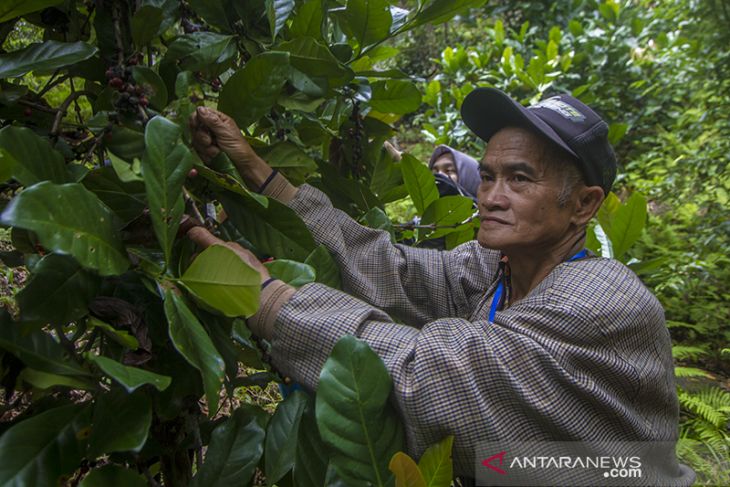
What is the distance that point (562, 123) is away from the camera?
45.9 inches

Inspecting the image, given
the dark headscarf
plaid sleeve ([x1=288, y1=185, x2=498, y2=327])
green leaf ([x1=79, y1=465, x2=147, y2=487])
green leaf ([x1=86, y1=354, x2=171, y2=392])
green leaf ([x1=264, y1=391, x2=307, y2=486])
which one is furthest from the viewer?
the dark headscarf

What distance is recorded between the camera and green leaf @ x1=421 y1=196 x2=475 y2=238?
1.29m

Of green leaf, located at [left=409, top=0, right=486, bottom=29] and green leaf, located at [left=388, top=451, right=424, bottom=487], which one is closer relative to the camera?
green leaf, located at [left=388, top=451, right=424, bottom=487]

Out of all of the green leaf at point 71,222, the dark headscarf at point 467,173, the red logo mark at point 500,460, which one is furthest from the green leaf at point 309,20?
the dark headscarf at point 467,173

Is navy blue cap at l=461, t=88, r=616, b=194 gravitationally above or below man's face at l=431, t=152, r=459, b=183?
above

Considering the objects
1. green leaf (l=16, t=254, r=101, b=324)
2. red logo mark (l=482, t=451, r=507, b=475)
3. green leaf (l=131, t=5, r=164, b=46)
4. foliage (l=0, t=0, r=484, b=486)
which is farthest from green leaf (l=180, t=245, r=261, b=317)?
red logo mark (l=482, t=451, r=507, b=475)

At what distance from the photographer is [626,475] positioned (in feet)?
3.10

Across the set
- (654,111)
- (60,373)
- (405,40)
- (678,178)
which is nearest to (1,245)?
(60,373)

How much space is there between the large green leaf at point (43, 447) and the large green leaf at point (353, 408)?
254mm

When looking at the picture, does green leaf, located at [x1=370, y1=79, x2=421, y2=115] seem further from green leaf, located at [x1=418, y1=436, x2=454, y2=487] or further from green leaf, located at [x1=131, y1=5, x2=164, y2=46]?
green leaf, located at [x1=418, y1=436, x2=454, y2=487]

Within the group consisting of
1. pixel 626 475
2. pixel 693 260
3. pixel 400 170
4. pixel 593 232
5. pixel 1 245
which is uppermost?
pixel 400 170

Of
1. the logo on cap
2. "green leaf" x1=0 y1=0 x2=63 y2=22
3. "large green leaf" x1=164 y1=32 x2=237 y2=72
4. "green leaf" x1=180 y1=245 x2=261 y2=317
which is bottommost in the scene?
"green leaf" x1=180 y1=245 x2=261 y2=317

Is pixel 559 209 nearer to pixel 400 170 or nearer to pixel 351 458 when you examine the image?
pixel 400 170

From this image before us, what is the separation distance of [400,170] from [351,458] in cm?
74
